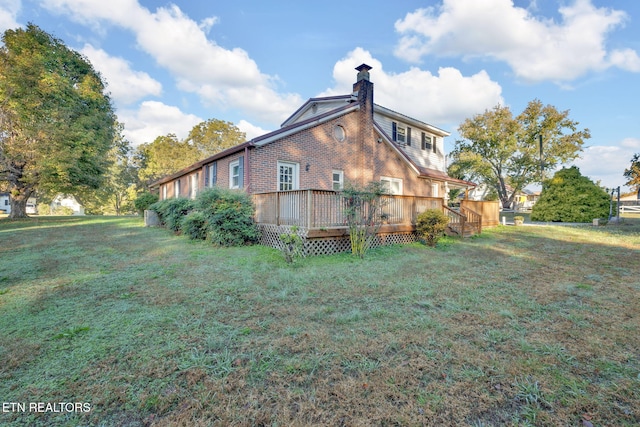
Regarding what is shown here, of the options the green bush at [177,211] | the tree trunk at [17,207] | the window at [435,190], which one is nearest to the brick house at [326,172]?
the window at [435,190]

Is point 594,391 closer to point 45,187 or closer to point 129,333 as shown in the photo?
point 129,333

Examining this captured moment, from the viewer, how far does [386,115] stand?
16875 mm

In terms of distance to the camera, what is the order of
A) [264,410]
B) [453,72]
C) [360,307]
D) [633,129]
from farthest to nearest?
[633,129], [453,72], [360,307], [264,410]

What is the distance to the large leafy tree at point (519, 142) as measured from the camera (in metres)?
30.5

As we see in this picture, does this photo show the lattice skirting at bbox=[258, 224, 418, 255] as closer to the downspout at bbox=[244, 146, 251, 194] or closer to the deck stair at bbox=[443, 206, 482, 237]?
the downspout at bbox=[244, 146, 251, 194]

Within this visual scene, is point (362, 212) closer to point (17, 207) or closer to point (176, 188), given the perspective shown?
point (176, 188)

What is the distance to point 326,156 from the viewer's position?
12.3m

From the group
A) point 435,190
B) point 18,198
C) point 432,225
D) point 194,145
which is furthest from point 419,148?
point 194,145

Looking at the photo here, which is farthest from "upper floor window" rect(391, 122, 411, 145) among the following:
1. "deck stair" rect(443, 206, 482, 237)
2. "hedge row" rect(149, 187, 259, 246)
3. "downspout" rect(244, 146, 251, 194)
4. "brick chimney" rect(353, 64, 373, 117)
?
"hedge row" rect(149, 187, 259, 246)

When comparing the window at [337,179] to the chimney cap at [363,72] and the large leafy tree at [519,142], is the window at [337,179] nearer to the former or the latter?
the chimney cap at [363,72]

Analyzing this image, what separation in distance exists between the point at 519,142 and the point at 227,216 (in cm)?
3494

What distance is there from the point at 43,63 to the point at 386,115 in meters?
22.1

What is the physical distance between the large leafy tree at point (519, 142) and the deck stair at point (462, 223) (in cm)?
2169

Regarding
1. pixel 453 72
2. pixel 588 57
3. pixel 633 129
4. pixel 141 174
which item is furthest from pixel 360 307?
pixel 141 174
